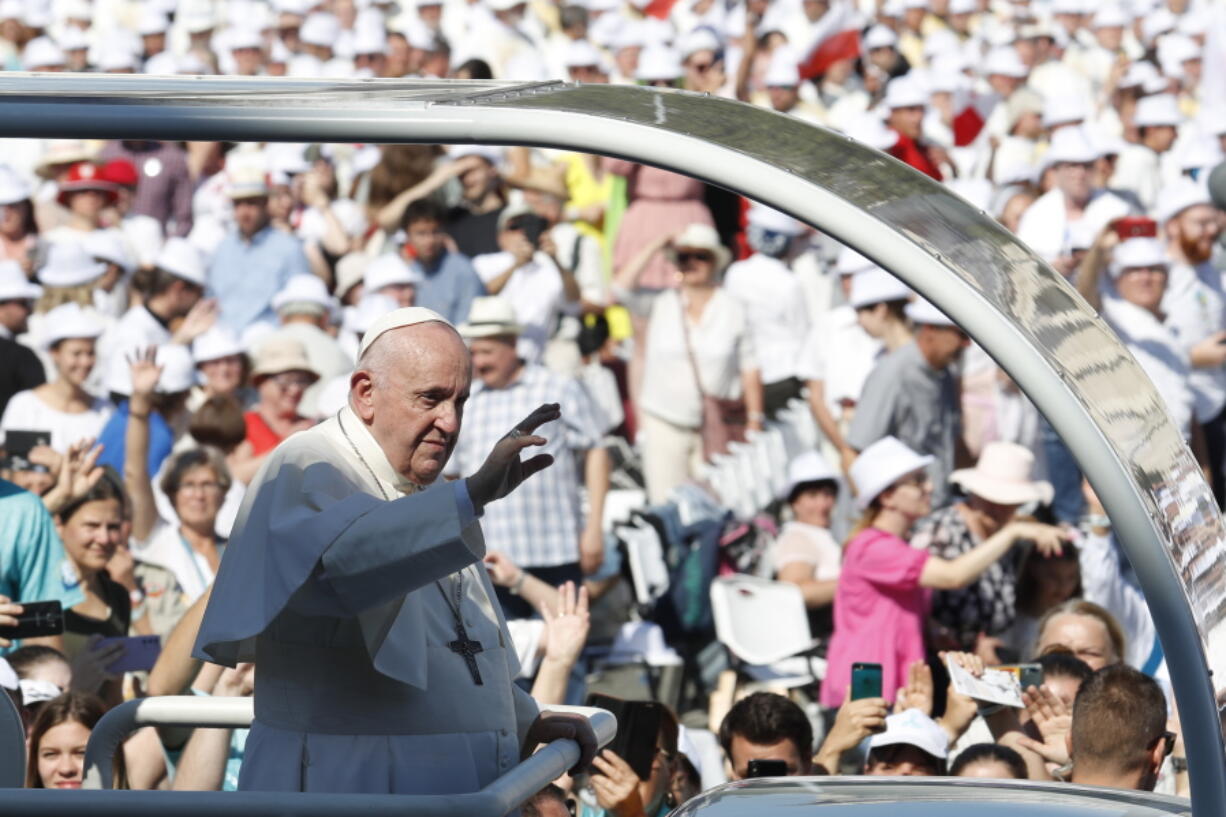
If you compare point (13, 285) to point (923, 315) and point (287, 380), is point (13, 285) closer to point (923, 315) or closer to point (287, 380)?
point (287, 380)

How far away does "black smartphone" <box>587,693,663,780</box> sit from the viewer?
5.52 metres

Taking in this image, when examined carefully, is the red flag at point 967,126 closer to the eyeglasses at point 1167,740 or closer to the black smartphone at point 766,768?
the eyeglasses at point 1167,740

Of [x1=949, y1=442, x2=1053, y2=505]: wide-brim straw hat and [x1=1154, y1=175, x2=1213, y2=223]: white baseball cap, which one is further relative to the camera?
[x1=1154, y1=175, x2=1213, y2=223]: white baseball cap

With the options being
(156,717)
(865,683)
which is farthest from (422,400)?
(865,683)

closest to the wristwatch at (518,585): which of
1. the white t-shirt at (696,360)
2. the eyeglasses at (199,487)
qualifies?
the eyeglasses at (199,487)

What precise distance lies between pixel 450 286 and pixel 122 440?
2.41m

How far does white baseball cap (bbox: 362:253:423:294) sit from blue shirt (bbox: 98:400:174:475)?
1736 millimetres

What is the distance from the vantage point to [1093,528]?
28.2ft

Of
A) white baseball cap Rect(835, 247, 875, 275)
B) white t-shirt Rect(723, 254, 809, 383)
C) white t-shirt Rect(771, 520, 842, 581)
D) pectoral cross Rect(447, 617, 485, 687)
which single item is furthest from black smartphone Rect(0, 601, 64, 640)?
white t-shirt Rect(723, 254, 809, 383)

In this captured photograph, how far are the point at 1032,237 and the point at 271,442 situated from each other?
14.2 feet

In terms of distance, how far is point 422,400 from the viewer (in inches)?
149

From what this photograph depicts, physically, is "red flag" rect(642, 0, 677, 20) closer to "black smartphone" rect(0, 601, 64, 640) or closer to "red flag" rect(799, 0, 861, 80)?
"red flag" rect(799, 0, 861, 80)

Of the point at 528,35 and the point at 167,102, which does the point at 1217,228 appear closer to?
the point at 528,35

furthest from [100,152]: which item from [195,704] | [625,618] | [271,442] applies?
[195,704]
